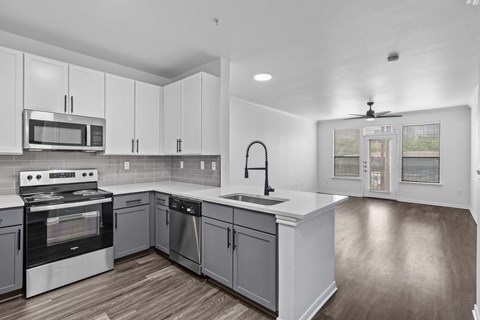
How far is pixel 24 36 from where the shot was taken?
8.74 ft

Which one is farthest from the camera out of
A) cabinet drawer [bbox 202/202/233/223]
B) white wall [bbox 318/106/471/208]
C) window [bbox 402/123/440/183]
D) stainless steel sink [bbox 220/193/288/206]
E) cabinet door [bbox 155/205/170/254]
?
window [bbox 402/123/440/183]

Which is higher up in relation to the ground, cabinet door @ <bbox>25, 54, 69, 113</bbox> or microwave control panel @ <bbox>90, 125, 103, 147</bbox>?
cabinet door @ <bbox>25, 54, 69, 113</bbox>

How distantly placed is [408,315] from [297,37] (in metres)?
2.85

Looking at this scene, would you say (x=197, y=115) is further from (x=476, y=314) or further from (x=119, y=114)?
(x=476, y=314)

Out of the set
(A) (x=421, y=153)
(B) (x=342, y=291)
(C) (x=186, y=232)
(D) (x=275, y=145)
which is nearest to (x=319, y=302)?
(B) (x=342, y=291)

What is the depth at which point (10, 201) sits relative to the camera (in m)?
2.27

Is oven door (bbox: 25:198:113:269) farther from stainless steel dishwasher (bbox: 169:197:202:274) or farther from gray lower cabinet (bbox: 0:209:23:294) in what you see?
stainless steel dishwasher (bbox: 169:197:202:274)

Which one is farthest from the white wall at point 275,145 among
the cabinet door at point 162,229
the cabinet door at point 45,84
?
the cabinet door at point 45,84

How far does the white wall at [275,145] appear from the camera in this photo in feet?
18.5

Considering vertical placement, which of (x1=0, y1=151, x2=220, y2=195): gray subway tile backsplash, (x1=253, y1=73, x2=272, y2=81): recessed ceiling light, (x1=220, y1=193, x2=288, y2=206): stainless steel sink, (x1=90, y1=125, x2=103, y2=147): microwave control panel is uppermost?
(x1=253, y1=73, x2=272, y2=81): recessed ceiling light

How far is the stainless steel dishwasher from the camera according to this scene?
8.33 feet

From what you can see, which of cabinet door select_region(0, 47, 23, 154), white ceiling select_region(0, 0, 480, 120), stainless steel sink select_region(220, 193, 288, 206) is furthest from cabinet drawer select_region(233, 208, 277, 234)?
cabinet door select_region(0, 47, 23, 154)

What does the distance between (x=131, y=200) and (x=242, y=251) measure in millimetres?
1631

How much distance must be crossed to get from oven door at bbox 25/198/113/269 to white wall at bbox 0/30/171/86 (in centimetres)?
183
